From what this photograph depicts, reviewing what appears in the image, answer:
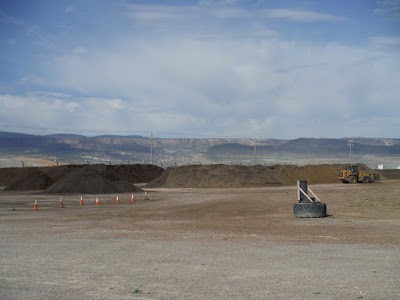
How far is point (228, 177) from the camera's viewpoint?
2906 inches

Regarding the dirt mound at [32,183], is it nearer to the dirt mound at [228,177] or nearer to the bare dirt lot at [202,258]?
the dirt mound at [228,177]

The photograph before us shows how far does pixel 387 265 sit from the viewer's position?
40.5 feet

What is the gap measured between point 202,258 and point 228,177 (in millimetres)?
60293

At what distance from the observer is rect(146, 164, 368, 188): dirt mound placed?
2862 inches

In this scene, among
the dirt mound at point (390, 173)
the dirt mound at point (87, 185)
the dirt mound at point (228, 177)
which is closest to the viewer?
the dirt mound at point (87, 185)

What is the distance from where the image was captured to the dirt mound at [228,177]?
7269 cm

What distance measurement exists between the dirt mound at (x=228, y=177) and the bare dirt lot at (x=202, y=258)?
1863 inches

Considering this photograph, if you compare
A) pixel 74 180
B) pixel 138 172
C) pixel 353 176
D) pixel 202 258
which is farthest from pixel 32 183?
pixel 202 258

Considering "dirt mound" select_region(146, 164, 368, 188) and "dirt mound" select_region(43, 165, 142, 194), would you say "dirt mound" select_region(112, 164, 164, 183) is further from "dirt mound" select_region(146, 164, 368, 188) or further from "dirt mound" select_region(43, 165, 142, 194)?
"dirt mound" select_region(43, 165, 142, 194)

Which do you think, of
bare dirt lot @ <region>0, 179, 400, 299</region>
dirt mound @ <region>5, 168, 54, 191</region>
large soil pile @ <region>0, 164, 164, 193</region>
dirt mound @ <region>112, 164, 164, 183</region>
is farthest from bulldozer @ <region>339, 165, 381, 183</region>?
bare dirt lot @ <region>0, 179, 400, 299</region>

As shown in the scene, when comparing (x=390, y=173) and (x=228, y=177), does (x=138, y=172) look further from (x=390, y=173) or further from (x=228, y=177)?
(x=390, y=173)

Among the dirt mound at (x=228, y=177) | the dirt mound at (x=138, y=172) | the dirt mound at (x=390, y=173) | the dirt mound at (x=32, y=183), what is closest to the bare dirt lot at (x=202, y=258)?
the dirt mound at (x=32, y=183)

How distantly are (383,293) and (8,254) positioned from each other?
30.3 ft

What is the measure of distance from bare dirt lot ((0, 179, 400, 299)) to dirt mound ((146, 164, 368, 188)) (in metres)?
47.3
